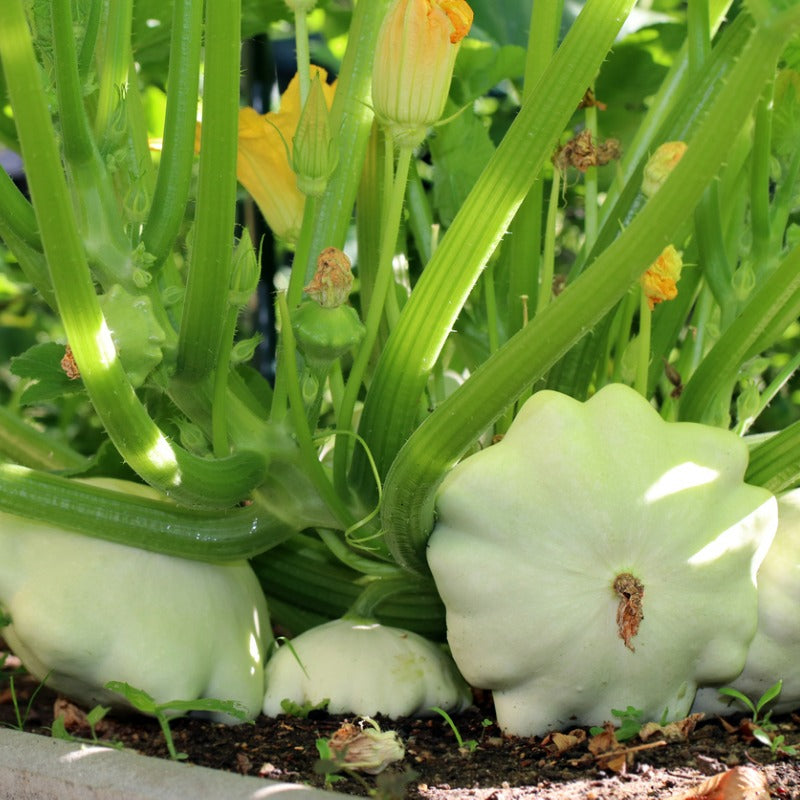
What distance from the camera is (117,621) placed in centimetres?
104

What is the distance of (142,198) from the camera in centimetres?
98

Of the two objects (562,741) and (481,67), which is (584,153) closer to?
(481,67)

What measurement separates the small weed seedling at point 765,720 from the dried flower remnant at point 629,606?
0.14 m

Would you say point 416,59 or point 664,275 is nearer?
point 416,59

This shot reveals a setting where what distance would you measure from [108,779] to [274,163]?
599mm

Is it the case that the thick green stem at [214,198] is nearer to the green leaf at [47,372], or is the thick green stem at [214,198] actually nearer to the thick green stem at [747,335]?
the green leaf at [47,372]

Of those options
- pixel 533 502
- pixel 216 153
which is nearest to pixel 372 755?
pixel 533 502

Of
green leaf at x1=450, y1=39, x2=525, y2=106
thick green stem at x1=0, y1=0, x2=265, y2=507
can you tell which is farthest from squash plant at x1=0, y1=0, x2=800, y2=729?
green leaf at x1=450, y1=39, x2=525, y2=106

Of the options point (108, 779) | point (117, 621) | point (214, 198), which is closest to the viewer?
point (108, 779)

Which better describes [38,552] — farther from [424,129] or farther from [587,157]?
[587,157]

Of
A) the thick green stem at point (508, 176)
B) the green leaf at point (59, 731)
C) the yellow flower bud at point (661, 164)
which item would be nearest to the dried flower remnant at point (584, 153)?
the yellow flower bud at point (661, 164)

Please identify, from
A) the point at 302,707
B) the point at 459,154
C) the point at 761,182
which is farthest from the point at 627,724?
the point at 459,154

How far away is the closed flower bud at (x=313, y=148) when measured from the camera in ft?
3.10

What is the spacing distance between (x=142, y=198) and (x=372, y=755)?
1.61 ft
